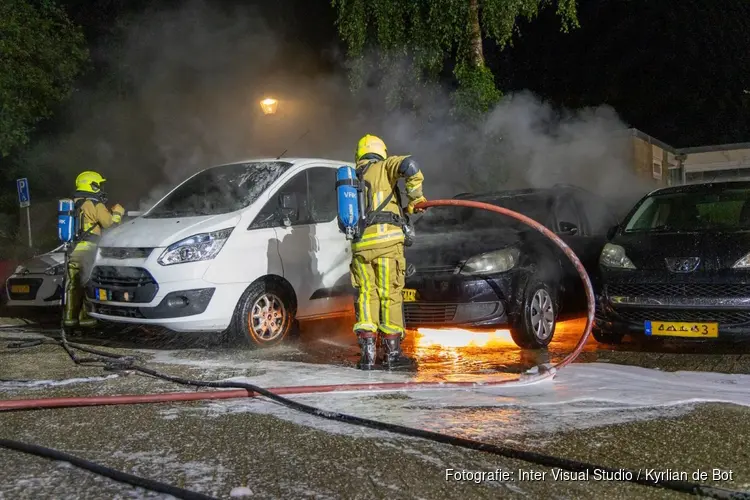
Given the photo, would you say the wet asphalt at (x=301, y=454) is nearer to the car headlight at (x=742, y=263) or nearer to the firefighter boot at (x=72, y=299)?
the car headlight at (x=742, y=263)

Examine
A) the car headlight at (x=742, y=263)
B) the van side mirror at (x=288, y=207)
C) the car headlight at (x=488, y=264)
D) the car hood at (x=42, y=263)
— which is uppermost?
the van side mirror at (x=288, y=207)

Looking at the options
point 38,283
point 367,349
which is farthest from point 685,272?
point 38,283

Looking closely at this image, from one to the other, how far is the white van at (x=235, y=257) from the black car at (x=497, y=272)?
1.06 metres

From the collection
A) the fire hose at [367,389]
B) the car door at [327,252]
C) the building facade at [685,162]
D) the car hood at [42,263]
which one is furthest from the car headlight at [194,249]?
the building facade at [685,162]

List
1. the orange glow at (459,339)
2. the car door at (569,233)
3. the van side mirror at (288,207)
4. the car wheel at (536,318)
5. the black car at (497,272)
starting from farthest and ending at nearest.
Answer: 1. the car door at (569,233)
2. the orange glow at (459,339)
3. the van side mirror at (288,207)
4. the car wheel at (536,318)
5. the black car at (497,272)

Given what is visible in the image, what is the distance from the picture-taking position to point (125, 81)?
17.9 metres

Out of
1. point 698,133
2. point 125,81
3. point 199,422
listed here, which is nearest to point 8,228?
point 125,81

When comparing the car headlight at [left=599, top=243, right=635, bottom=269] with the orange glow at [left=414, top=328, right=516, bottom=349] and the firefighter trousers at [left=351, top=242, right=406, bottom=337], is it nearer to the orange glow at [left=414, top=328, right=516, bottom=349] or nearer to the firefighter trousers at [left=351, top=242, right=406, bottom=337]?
the orange glow at [left=414, top=328, right=516, bottom=349]

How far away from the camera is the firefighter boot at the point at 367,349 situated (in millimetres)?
5633

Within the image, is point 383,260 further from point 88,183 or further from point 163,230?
point 88,183

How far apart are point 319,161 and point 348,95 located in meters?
7.29

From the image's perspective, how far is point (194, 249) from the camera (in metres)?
6.55

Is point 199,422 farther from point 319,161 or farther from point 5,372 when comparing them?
point 319,161

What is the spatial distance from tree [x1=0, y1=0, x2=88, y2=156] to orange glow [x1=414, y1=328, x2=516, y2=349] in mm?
11577
